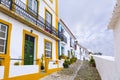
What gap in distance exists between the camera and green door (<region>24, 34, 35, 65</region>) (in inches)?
507

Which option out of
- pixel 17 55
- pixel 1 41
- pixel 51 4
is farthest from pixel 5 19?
pixel 51 4

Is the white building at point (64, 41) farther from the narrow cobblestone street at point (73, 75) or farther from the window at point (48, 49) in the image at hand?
the narrow cobblestone street at point (73, 75)

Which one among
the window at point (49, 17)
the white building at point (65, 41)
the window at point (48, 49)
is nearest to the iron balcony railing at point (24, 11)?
the window at point (49, 17)

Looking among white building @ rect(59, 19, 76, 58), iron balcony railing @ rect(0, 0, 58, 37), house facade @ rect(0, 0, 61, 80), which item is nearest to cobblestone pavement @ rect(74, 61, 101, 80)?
house facade @ rect(0, 0, 61, 80)

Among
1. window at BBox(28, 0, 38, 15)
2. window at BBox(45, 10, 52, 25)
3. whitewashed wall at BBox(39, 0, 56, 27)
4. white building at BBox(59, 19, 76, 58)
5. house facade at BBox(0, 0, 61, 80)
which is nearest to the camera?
house facade at BBox(0, 0, 61, 80)

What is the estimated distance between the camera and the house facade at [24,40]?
376 inches

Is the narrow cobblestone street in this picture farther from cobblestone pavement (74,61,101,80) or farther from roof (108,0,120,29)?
roof (108,0,120,29)

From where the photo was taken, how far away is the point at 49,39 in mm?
17781

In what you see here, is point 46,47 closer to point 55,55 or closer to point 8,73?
point 55,55

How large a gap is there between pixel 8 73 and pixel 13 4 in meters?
4.95

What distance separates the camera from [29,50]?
44.3ft

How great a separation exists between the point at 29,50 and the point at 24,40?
1.54 meters

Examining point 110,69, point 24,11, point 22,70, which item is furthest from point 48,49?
point 110,69

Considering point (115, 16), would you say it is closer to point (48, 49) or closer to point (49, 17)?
point (48, 49)
